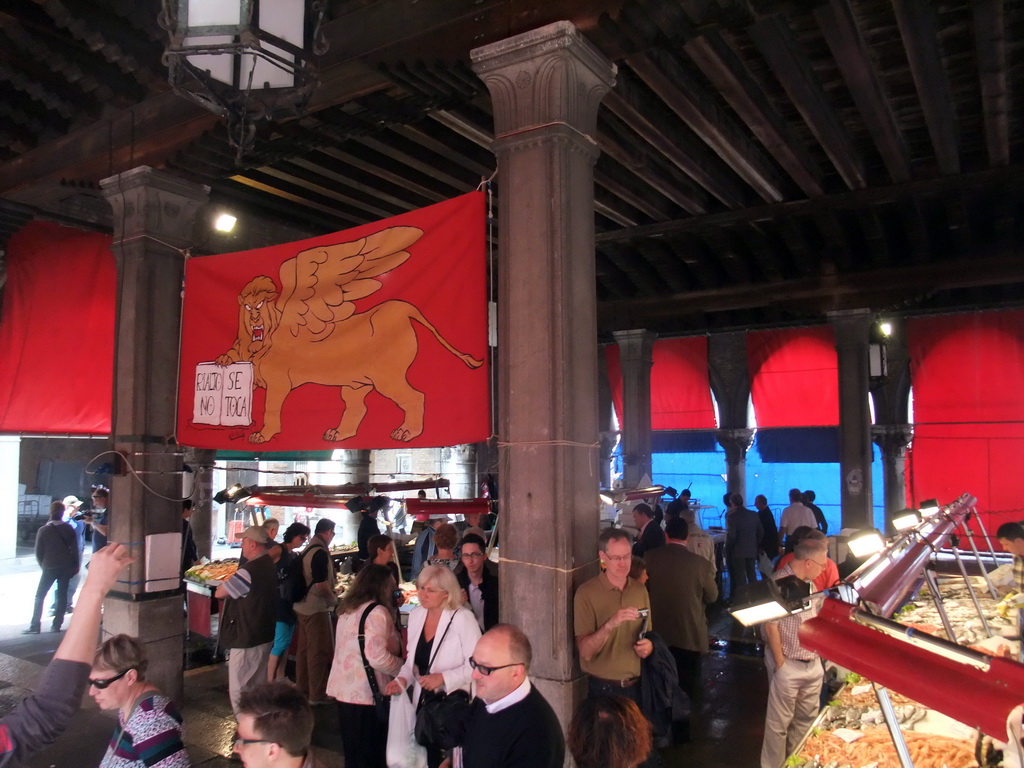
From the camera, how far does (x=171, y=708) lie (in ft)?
9.96

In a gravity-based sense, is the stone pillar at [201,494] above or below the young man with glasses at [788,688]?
above

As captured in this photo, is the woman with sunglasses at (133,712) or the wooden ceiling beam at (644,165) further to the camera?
the wooden ceiling beam at (644,165)

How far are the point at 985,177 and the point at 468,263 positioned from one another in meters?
6.54

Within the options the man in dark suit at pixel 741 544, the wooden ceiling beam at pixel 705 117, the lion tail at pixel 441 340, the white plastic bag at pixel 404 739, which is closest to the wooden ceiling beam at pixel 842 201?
the wooden ceiling beam at pixel 705 117

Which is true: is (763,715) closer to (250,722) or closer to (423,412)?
(423,412)

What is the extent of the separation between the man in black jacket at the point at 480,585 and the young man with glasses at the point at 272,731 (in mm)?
3098

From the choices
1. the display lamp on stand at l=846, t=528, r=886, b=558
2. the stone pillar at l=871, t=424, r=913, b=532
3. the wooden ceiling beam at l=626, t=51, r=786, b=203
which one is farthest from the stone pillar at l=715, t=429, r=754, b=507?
the display lamp on stand at l=846, t=528, r=886, b=558

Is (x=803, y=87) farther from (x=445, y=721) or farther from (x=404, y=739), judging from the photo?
(x=404, y=739)

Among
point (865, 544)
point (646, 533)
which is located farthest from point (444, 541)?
point (865, 544)

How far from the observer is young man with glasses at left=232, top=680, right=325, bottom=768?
2494 mm

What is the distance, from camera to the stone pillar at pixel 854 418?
38.0ft

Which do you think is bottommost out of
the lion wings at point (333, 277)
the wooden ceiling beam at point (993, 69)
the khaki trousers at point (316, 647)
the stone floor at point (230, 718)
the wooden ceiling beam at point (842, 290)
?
the stone floor at point (230, 718)

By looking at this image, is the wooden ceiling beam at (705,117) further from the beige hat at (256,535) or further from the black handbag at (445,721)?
the beige hat at (256,535)

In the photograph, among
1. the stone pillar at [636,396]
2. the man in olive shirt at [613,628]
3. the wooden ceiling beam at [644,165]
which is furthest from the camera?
the stone pillar at [636,396]
